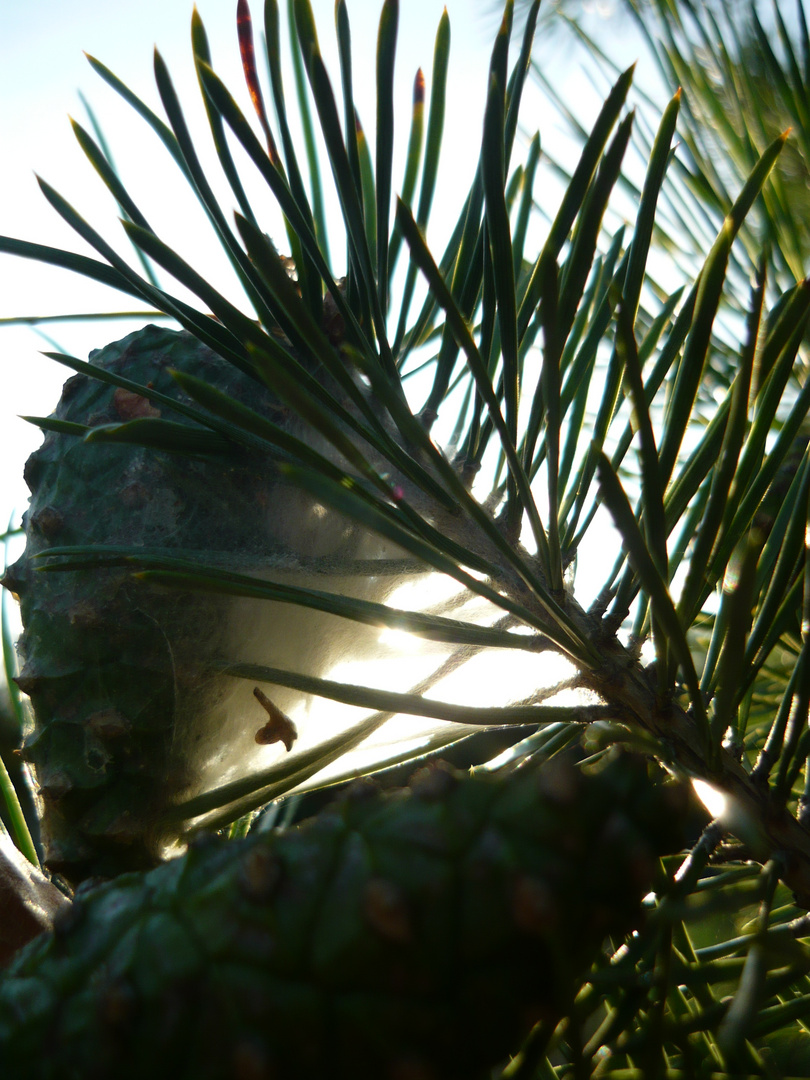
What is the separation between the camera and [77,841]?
1.10 ft

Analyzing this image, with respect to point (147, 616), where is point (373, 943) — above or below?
below

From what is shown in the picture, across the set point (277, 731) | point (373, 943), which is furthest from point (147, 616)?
point (373, 943)

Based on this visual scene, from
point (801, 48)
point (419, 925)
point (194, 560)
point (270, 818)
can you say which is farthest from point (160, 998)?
point (801, 48)

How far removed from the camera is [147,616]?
0.36 metres

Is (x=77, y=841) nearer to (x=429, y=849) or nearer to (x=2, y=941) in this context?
(x=2, y=941)

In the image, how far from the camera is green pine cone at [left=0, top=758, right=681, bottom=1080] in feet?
0.62

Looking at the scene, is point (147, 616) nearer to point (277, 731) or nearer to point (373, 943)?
point (277, 731)

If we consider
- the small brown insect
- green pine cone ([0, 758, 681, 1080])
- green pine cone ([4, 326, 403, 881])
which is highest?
green pine cone ([4, 326, 403, 881])

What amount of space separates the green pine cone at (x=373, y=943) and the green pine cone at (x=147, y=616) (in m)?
0.11

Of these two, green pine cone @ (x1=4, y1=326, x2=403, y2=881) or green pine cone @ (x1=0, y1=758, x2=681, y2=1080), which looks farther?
green pine cone @ (x1=4, y1=326, x2=403, y2=881)

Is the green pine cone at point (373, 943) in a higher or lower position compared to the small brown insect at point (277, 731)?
lower

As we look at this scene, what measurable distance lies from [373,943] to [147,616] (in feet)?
0.70

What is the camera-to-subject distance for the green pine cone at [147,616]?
13.4 inches

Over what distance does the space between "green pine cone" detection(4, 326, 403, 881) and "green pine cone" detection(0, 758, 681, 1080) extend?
0.11 meters
